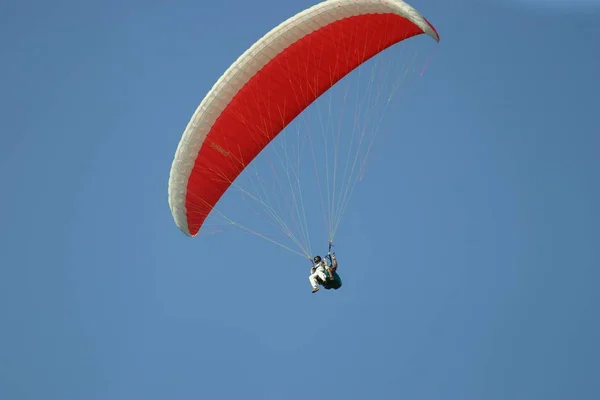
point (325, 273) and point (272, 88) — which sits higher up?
point (272, 88)

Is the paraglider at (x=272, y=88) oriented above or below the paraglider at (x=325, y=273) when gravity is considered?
above

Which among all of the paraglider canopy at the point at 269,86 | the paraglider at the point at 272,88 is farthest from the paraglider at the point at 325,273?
the paraglider canopy at the point at 269,86

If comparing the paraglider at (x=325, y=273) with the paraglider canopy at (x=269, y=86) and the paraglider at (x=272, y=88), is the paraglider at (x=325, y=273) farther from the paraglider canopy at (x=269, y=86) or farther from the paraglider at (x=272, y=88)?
the paraglider canopy at (x=269, y=86)

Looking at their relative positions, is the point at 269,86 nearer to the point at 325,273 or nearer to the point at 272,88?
the point at 272,88

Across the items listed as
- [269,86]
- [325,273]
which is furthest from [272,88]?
[325,273]

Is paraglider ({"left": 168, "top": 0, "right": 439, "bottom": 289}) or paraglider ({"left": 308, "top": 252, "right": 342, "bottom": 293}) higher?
paraglider ({"left": 168, "top": 0, "right": 439, "bottom": 289})

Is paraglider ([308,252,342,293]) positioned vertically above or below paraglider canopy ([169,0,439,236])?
below

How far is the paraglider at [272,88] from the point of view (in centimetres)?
2208

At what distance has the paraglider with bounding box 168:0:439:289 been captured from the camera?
22078mm

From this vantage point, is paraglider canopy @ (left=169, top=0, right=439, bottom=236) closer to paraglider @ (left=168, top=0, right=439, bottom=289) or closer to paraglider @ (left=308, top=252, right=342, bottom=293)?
paraglider @ (left=168, top=0, right=439, bottom=289)

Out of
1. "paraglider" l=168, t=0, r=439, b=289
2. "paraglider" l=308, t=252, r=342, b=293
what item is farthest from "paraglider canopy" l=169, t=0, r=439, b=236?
"paraglider" l=308, t=252, r=342, b=293

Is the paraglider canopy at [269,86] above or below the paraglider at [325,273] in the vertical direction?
above

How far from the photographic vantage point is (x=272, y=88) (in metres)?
22.8

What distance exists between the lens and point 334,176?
21.2m
